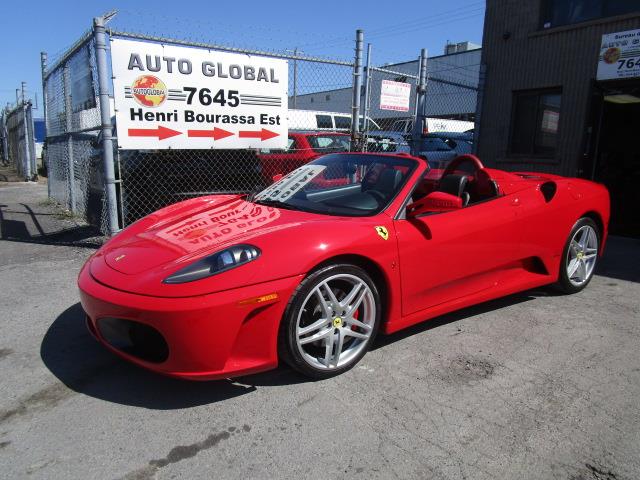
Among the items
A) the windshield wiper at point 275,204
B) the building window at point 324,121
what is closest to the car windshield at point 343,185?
the windshield wiper at point 275,204

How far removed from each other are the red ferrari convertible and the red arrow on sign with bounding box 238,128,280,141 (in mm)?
2255

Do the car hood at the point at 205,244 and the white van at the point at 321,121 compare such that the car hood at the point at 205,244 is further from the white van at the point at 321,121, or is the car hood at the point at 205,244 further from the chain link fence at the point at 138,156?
the white van at the point at 321,121

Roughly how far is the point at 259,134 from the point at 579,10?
20.9ft

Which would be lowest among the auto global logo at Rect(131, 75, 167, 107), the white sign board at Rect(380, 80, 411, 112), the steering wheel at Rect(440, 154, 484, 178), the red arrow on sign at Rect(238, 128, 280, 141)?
the steering wheel at Rect(440, 154, 484, 178)

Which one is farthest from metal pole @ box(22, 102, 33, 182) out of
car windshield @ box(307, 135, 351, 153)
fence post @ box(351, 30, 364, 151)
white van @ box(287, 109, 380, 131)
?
fence post @ box(351, 30, 364, 151)

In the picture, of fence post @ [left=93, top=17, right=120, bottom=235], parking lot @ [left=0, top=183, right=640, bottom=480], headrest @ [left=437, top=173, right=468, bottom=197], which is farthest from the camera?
fence post @ [left=93, top=17, right=120, bottom=235]

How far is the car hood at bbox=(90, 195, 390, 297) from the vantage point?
2426 millimetres

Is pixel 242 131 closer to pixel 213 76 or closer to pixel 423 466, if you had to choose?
pixel 213 76

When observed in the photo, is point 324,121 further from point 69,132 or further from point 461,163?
point 461,163

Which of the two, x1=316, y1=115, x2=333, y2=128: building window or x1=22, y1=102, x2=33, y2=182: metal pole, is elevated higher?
x1=316, y1=115, x2=333, y2=128: building window

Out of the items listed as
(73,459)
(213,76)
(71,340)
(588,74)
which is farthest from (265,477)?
(588,74)

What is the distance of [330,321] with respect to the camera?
2.75 metres

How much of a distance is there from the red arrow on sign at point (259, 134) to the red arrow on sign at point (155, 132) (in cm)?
80

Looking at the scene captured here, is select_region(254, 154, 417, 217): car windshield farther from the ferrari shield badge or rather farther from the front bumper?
the front bumper
